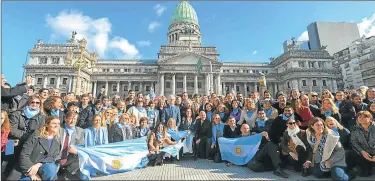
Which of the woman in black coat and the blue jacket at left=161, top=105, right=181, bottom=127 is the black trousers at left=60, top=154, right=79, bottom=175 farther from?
the blue jacket at left=161, top=105, right=181, bottom=127

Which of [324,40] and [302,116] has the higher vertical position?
[324,40]

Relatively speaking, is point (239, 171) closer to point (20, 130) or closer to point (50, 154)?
point (50, 154)

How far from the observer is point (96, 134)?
7.29 m

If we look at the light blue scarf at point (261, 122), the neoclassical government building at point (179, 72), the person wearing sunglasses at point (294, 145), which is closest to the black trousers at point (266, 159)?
the person wearing sunglasses at point (294, 145)

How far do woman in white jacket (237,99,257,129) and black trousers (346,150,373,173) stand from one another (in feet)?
10.5

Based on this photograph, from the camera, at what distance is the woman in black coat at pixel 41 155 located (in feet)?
16.4

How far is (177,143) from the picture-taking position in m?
8.92

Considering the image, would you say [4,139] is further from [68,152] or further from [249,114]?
[249,114]

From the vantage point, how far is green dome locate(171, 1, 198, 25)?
7169cm

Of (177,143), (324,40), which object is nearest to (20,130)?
(177,143)

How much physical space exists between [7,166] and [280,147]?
7909mm

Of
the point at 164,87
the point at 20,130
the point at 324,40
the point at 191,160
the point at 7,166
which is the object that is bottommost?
the point at 191,160

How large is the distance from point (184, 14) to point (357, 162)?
72.1 metres


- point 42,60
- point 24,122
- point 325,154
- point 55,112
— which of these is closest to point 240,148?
point 325,154
